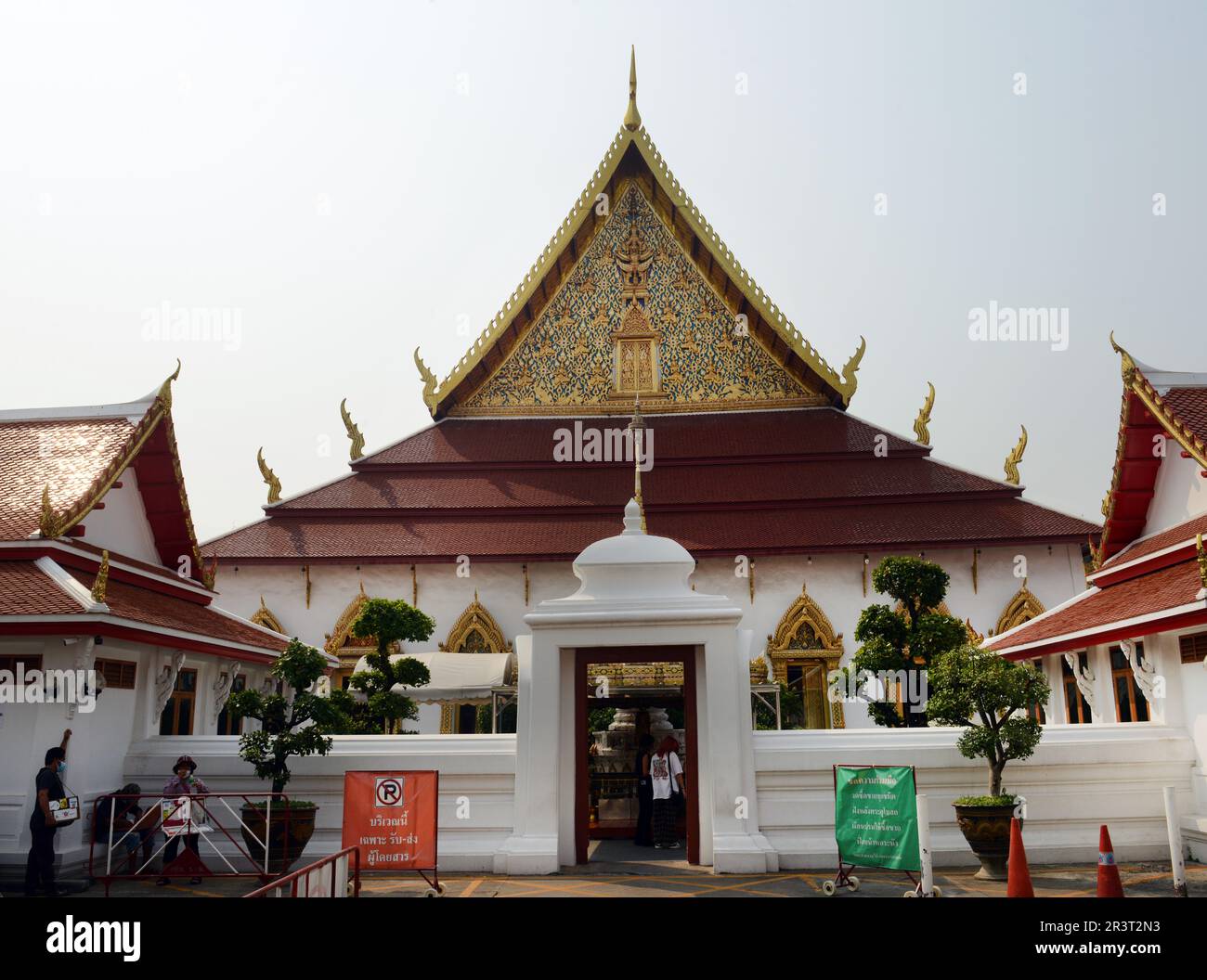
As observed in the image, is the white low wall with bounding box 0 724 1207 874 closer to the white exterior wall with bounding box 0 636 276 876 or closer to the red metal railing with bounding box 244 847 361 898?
the white exterior wall with bounding box 0 636 276 876

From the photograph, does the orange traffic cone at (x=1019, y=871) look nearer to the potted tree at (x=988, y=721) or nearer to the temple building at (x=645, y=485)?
the potted tree at (x=988, y=721)

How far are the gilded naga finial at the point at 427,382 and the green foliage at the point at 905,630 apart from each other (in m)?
11.0

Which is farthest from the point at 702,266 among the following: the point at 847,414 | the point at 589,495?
the point at 589,495

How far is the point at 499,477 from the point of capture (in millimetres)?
18453

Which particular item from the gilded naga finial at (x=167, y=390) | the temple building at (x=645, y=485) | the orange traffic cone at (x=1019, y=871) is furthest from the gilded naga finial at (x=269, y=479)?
the orange traffic cone at (x=1019, y=871)

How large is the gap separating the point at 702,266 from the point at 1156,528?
36.6 ft

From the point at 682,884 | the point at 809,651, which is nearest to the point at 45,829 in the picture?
the point at 682,884

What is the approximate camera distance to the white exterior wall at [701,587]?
53.7 feet

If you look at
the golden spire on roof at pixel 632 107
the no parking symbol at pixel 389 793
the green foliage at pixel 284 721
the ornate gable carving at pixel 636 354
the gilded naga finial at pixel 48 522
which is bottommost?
the no parking symbol at pixel 389 793

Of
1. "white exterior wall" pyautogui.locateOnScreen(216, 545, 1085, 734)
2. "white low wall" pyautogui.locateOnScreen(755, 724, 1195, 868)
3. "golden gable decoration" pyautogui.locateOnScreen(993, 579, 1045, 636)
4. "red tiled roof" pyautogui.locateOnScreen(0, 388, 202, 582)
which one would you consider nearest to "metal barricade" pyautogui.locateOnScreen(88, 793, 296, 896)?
"red tiled roof" pyautogui.locateOnScreen(0, 388, 202, 582)

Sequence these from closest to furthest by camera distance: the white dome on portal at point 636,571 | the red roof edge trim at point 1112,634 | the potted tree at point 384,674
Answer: the red roof edge trim at point 1112,634 < the white dome on portal at point 636,571 < the potted tree at point 384,674

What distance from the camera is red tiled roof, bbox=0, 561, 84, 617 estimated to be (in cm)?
823

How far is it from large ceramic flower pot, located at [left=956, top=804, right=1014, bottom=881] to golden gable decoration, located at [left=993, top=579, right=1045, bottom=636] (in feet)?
30.0
